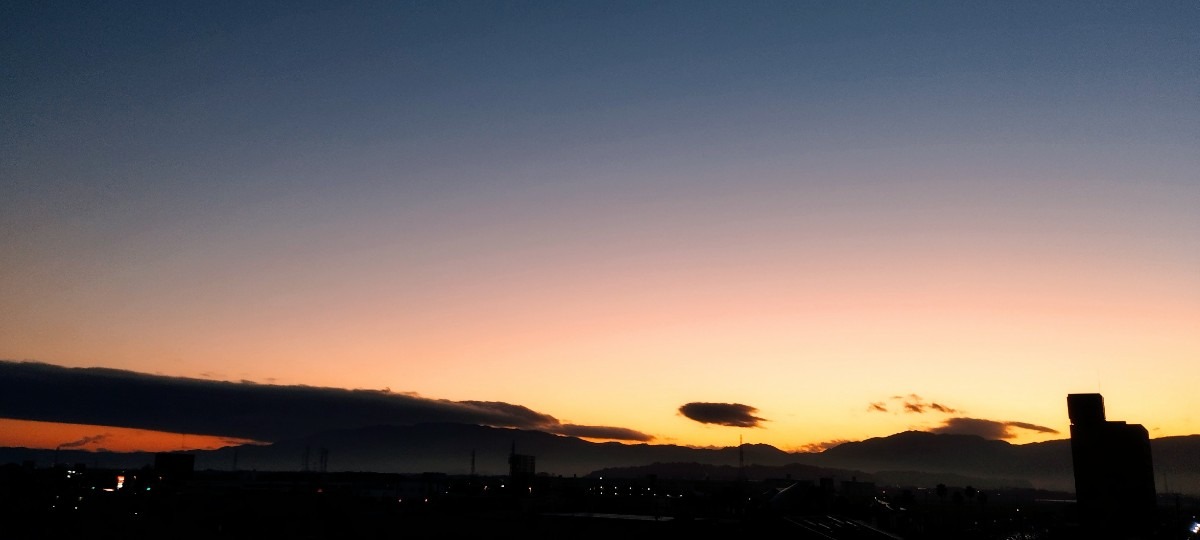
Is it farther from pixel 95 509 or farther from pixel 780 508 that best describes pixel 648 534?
pixel 95 509

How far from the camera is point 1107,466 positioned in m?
157

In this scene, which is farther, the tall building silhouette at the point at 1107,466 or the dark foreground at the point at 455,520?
the tall building silhouette at the point at 1107,466

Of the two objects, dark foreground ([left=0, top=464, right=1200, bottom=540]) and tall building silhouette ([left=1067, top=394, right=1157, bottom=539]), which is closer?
dark foreground ([left=0, top=464, right=1200, bottom=540])

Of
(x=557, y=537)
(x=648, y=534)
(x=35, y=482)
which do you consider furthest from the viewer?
(x=35, y=482)

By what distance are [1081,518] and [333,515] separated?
404 feet

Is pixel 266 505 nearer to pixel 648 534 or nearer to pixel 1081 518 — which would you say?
pixel 648 534

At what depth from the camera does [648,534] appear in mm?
68562

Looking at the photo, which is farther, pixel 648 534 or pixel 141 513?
pixel 141 513

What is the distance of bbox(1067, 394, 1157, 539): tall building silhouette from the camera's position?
156 metres

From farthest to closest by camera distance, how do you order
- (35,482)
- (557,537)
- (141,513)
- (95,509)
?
1. (35,482)
2. (95,509)
3. (141,513)
4. (557,537)

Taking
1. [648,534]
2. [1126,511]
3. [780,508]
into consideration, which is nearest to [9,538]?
[648,534]

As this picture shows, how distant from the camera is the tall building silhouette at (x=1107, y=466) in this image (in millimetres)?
155875

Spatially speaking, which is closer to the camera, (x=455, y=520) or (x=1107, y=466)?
(x=455, y=520)

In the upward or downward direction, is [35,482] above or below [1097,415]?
below
